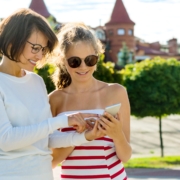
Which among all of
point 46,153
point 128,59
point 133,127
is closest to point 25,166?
point 46,153

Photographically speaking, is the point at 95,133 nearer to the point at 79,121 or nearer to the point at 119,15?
the point at 79,121

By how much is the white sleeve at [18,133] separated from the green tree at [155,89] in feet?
40.9

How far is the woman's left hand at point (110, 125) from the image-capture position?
2297mm

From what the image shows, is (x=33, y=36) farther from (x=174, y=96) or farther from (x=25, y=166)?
(x=174, y=96)

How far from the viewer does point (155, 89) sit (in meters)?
14.6

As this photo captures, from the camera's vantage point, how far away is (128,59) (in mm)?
57375

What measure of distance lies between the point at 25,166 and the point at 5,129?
0.67 ft

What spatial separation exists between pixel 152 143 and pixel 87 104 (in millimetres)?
18645

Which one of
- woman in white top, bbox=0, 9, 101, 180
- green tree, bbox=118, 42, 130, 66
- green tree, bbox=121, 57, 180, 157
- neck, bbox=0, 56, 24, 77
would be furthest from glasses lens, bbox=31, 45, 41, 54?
green tree, bbox=118, 42, 130, 66

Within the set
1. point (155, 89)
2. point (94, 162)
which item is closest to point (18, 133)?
point (94, 162)

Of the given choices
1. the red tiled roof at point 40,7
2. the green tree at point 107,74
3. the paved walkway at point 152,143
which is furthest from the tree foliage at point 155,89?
the red tiled roof at point 40,7

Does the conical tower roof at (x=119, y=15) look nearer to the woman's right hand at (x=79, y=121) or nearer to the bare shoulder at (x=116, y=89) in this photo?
the bare shoulder at (x=116, y=89)

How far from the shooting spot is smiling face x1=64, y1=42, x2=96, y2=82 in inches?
102

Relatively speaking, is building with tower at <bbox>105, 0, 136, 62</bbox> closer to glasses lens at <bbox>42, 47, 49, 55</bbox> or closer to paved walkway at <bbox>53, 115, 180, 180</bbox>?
paved walkway at <bbox>53, 115, 180, 180</bbox>
